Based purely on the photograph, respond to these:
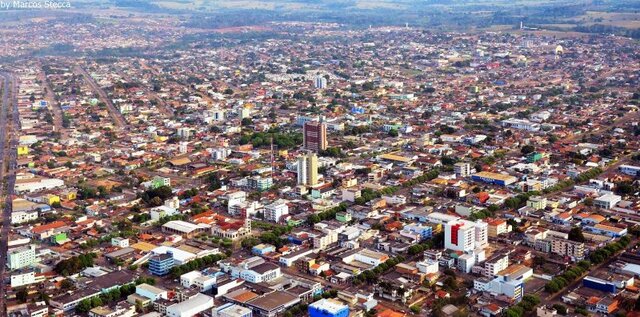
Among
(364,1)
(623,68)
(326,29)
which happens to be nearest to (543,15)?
(326,29)

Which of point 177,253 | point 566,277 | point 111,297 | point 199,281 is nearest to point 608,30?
point 566,277

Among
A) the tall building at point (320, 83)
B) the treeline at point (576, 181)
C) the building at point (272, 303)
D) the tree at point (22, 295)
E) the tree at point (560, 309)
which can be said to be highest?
the tree at point (22, 295)

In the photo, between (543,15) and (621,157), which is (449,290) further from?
(543,15)

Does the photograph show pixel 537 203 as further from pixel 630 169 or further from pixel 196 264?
pixel 196 264

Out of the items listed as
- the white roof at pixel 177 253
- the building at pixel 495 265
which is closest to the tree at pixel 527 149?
the building at pixel 495 265

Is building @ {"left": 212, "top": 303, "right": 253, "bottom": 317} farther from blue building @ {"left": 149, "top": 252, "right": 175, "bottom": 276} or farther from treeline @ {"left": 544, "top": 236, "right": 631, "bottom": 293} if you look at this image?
treeline @ {"left": 544, "top": 236, "right": 631, "bottom": 293}

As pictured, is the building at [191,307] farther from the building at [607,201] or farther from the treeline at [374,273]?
the building at [607,201]
